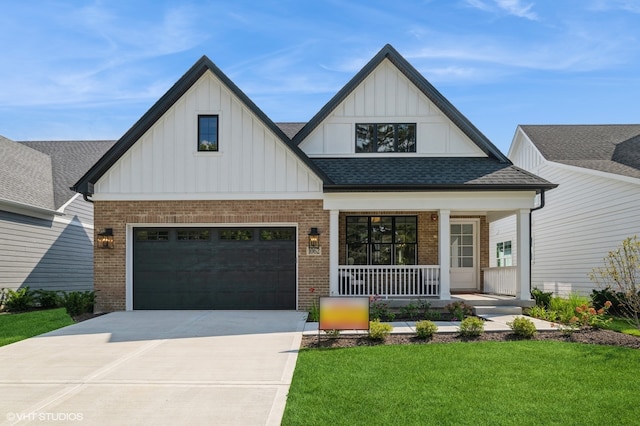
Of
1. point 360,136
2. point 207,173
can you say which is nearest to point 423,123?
point 360,136

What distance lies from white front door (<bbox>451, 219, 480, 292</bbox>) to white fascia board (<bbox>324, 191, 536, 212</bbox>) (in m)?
3.49

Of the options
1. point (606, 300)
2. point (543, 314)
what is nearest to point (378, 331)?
point (543, 314)

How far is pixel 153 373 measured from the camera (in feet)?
25.2

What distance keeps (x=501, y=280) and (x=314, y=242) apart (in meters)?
6.11

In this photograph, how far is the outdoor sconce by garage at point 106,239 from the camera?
1419cm

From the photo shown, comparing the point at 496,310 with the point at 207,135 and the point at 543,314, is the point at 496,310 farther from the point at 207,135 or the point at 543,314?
the point at 207,135

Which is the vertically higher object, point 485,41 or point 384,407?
point 485,41

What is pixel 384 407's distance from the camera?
596cm

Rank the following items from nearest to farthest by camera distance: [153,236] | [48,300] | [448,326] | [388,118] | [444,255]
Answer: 1. [448,326]
2. [444,255]
3. [153,236]
4. [388,118]
5. [48,300]

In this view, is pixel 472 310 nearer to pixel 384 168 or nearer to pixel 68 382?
pixel 384 168

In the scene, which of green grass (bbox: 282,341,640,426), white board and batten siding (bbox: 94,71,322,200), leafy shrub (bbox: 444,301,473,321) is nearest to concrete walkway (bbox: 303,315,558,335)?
leafy shrub (bbox: 444,301,473,321)

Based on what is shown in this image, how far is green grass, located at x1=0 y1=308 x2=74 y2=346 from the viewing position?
35.2 feet

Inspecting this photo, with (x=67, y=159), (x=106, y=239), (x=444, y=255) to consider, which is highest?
(x=67, y=159)

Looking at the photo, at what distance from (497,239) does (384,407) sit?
62.8 feet
